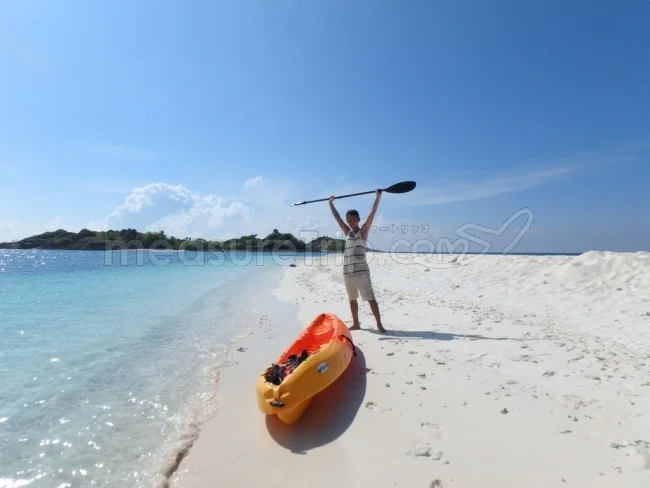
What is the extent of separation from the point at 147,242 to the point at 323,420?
12662 cm

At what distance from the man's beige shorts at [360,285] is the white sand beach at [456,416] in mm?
770

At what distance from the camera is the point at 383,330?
6.85 metres

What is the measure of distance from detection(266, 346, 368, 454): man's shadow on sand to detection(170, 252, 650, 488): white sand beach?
0.02 metres

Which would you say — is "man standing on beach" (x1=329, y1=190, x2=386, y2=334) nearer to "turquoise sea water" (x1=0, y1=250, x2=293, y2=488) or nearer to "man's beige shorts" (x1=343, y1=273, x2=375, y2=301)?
"man's beige shorts" (x1=343, y1=273, x2=375, y2=301)

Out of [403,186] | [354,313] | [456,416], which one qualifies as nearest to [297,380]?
[456,416]

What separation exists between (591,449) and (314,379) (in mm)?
2474

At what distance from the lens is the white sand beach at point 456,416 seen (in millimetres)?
2676

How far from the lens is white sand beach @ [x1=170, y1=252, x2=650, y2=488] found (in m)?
2.68

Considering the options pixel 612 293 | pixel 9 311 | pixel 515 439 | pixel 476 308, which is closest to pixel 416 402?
pixel 515 439

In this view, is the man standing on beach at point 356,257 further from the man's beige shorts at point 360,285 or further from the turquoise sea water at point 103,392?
the turquoise sea water at point 103,392

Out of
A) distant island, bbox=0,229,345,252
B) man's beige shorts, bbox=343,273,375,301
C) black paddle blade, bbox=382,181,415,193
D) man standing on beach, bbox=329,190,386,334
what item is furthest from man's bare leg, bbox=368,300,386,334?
distant island, bbox=0,229,345,252

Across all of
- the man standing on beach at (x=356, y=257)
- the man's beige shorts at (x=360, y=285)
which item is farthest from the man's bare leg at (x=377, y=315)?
the man's beige shorts at (x=360, y=285)

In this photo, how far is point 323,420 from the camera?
3662 millimetres

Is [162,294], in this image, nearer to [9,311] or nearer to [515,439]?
[9,311]
